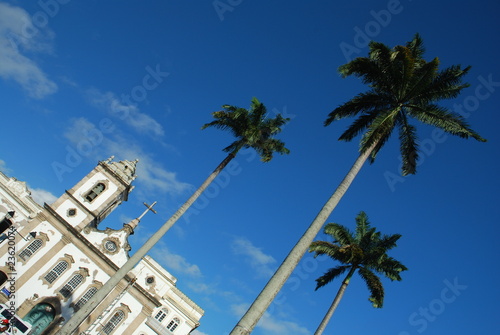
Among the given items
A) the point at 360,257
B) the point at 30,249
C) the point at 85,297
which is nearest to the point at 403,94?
the point at 360,257

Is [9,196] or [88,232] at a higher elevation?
[88,232]

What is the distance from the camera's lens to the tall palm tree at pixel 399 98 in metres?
14.9

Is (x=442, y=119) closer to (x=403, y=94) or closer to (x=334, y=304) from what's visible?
(x=403, y=94)

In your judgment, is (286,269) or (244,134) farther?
(244,134)

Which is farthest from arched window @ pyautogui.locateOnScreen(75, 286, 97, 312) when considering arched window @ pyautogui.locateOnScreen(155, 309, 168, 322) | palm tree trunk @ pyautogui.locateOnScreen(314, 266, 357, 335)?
palm tree trunk @ pyautogui.locateOnScreen(314, 266, 357, 335)

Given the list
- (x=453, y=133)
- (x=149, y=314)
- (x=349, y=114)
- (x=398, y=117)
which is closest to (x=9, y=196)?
(x=149, y=314)

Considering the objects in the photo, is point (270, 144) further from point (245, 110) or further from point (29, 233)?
point (29, 233)

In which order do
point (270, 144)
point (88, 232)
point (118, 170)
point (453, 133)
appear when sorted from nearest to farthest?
point (453, 133) → point (270, 144) → point (88, 232) → point (118, 170)

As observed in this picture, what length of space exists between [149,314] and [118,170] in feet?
56.2

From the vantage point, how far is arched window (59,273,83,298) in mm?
31297

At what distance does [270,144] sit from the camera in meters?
26.1

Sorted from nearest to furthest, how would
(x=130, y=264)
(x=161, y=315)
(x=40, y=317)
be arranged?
(x=130, y=264) → (x=40, y=317) → (x=161, y=315)

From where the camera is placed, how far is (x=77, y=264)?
109 ft

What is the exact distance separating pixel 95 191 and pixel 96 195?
0.49 meters
